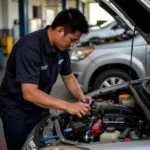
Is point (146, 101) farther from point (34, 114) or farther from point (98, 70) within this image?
point (98, 70)

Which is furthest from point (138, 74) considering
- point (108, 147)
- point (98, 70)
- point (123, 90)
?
point (108, 147)

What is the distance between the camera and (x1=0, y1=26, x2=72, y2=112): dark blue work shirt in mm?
2432

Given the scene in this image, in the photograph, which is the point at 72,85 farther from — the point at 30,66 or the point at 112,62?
the point at 112,62

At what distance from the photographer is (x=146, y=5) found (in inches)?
78.7

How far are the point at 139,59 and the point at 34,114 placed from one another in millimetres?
3324

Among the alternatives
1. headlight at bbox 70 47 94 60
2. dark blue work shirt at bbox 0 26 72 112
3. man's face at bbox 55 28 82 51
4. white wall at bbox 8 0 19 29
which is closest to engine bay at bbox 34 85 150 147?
dark blue work shirt at bbox 0 26 72 112

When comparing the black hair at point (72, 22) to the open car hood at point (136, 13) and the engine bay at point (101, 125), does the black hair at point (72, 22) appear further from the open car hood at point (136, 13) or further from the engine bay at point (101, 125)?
the engine bay at point (101, 125)

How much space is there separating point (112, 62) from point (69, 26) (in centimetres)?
343

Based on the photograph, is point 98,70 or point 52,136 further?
point 98,70

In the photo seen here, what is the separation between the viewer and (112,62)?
573 cm

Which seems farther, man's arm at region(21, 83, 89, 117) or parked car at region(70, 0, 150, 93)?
parked car at region(70, 0, 150, 93)

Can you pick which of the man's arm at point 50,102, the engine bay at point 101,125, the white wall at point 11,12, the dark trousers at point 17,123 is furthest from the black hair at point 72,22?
the white wall at point 11,12

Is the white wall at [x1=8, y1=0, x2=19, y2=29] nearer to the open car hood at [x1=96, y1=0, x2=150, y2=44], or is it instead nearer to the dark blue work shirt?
the dark blue work shirt

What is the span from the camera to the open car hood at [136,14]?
7.97 ft
